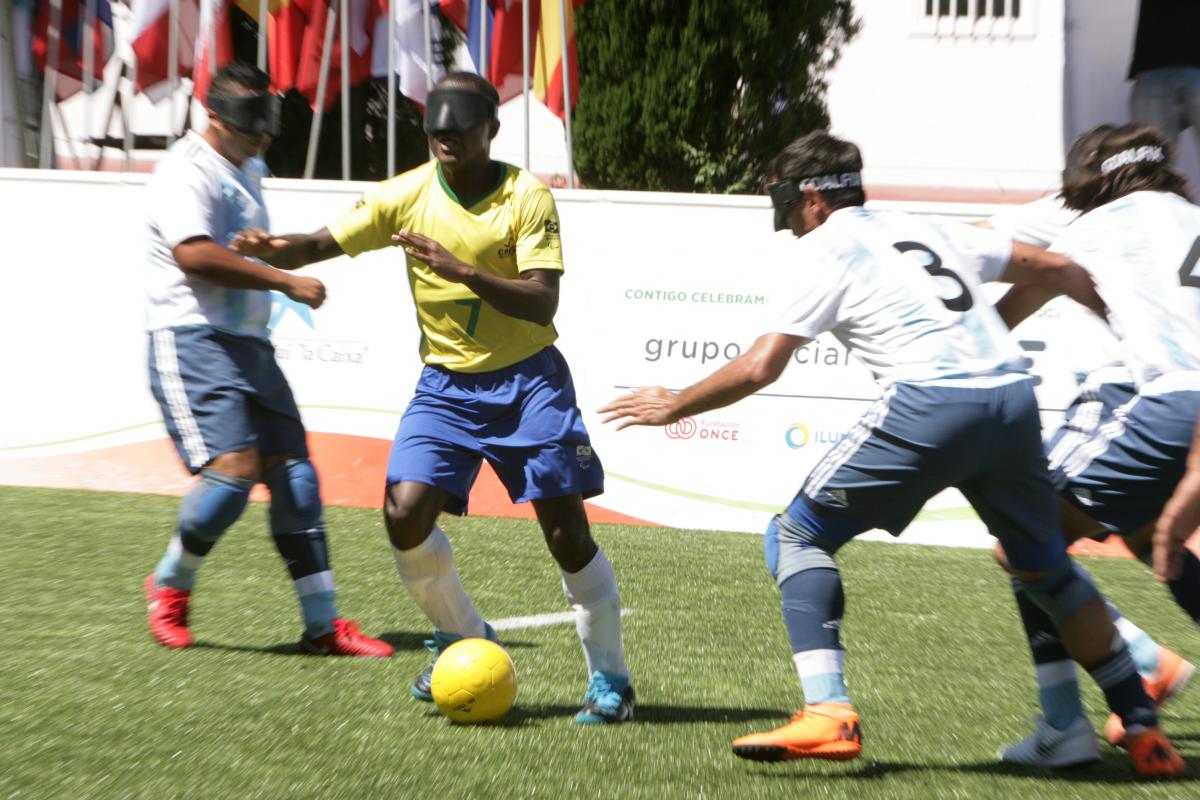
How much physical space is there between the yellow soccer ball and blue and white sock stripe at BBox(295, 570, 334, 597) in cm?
116

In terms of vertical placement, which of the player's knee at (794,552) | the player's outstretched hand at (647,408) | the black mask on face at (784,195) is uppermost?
the black mask on face at (784,195)

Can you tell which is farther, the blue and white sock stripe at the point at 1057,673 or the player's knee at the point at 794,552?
the blue and white sock stripe at the point at 1057,673

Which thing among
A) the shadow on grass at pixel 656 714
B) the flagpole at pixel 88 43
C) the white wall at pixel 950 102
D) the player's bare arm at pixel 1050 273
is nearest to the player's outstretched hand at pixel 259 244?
the shadow on grass at pixel 656 714

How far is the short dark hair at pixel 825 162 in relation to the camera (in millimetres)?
3973

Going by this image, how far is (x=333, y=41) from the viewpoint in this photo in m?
15.5

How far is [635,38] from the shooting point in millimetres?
15188

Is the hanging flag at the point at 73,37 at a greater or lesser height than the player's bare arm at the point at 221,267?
greater

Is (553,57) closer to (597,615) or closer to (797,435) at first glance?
(797,435)

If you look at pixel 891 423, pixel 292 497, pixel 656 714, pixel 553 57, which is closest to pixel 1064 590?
pixel 891 423

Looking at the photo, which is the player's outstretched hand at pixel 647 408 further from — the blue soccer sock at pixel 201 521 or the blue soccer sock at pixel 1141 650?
the blue soccer sock at pixel 201 521

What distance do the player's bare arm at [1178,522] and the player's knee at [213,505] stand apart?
3.19m

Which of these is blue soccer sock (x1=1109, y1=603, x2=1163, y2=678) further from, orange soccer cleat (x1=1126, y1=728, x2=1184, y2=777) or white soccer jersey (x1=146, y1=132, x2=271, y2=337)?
white soccer jersey (x1=146, y1=132, x2=271, y2=337)

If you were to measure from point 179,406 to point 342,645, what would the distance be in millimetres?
1094

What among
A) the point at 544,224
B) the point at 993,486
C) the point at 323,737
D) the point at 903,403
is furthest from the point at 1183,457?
the point at 323,737
